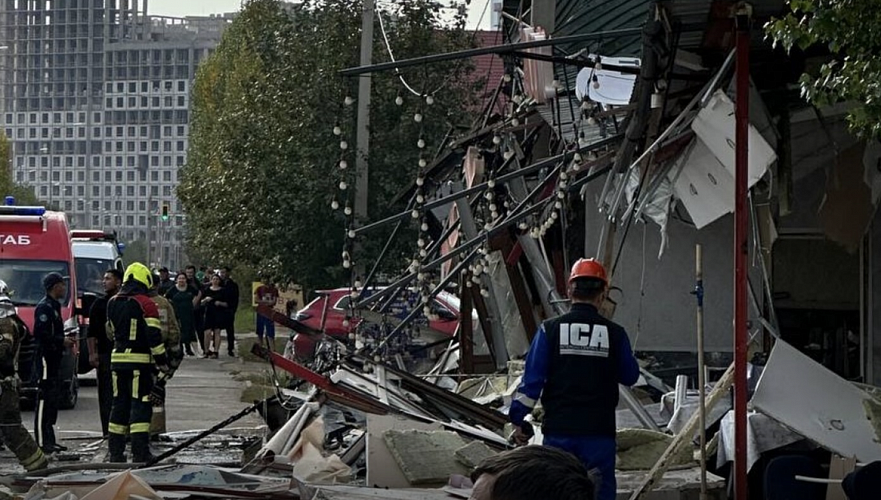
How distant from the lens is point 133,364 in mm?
13930

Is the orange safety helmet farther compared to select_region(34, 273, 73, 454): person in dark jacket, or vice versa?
select_region(34, 273, 73, 454): person in dark jacket

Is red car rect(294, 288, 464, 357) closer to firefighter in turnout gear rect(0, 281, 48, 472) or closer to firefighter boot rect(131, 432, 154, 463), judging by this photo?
firefighter boot rect(131, 432, 154, 463)

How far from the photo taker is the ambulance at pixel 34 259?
65.7 feet

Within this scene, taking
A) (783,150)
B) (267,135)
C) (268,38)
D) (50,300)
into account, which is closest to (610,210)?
(783,150)

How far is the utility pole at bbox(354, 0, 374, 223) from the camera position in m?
22.1

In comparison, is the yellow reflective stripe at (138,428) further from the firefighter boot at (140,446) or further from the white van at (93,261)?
the white van at (93,261)

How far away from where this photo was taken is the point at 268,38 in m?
29.4

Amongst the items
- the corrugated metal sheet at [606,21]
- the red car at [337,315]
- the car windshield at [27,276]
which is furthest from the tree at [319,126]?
the corrugated metal sheet at [606,21]

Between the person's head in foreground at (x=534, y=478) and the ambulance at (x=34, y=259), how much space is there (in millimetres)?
17356

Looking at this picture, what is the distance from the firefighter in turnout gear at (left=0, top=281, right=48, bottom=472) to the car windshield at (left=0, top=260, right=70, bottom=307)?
6.39 m

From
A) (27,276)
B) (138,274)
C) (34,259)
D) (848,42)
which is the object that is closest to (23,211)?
(34,259)

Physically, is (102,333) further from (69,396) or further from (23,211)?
(23,211)

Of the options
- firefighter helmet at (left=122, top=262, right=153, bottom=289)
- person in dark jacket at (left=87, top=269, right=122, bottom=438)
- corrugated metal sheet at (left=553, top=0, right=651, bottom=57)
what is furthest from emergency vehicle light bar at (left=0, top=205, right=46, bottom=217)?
corrugated metal sheet at (left=553, top=0, right=651, bottom=57)

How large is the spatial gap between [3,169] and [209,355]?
7459 cm
